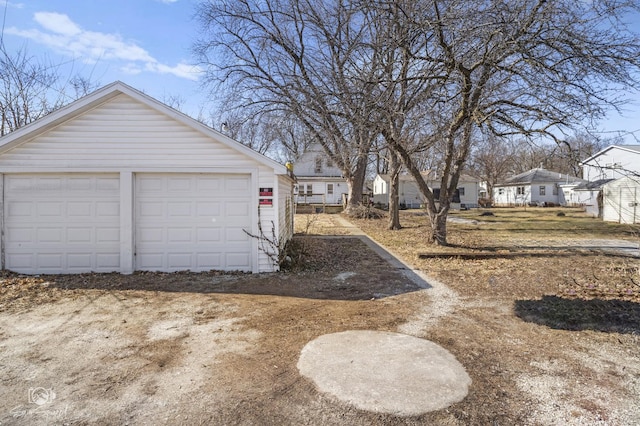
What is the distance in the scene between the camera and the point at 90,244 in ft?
26.9

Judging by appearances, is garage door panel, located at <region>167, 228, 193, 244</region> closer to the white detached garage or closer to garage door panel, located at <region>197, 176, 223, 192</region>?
the white detached garage

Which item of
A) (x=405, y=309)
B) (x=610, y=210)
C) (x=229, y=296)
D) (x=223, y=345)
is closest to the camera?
(x=223, y=345)

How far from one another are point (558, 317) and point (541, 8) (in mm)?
6744

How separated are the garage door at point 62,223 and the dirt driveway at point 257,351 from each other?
0.71 metres

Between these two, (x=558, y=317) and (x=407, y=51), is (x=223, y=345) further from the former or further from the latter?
(x=407, y=51)

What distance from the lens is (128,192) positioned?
26.5 ft

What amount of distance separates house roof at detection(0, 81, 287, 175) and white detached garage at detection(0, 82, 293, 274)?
25 mm

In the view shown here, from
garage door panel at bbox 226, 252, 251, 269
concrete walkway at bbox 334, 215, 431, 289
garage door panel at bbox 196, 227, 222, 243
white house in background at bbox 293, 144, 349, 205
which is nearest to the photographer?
concrete walkway at bbox 334, 215, 431, 289

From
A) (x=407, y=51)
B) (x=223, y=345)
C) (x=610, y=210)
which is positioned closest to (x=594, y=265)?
(x=407, y=51)

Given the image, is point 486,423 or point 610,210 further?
point 610,210

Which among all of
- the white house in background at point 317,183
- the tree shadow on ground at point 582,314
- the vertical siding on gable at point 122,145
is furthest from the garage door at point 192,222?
the white house in background at point 317,183

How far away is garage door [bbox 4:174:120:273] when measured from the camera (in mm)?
8102

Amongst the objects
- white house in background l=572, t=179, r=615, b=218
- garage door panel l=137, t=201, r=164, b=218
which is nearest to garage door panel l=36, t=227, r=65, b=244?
garage door panel l=137, t=201, r=164, b=218

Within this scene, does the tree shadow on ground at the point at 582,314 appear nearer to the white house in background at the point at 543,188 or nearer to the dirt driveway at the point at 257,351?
the dirt driveway at the point at 257,351
